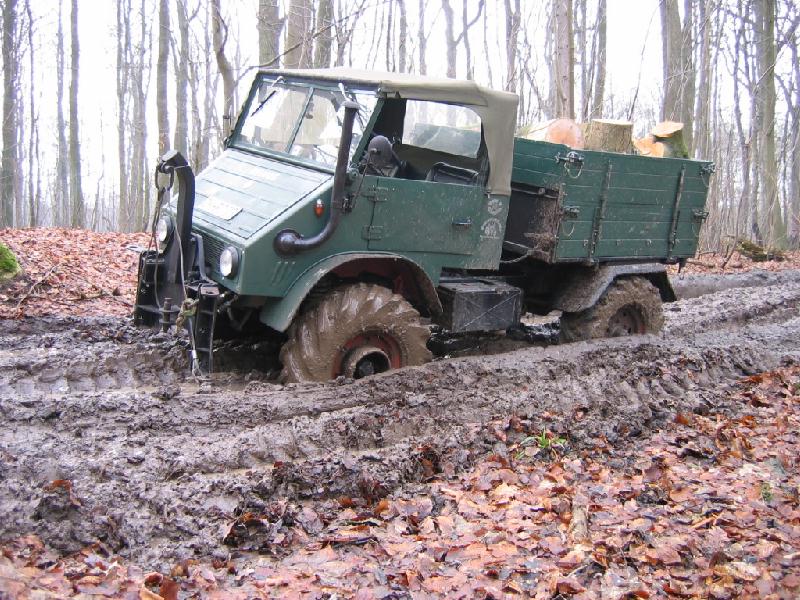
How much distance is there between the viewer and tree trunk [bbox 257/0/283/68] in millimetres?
12352

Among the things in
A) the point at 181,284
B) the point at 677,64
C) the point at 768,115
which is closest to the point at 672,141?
the point at 181,284

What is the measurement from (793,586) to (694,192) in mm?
5216

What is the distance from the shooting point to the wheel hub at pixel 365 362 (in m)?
5.83

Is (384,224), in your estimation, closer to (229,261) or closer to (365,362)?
(365,362)

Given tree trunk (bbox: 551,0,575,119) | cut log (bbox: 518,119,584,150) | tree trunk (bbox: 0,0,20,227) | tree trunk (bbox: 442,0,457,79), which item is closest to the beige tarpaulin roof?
cut log (bbox: 518,119,584,150)

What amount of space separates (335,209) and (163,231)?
1371 millimetres

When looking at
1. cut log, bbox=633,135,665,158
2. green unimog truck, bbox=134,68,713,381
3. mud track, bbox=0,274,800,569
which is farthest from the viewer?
cut log, bbox=633,135,665,158

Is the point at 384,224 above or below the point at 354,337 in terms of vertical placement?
above

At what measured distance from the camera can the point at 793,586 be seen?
3361mm

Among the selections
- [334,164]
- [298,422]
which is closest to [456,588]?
[298,422]

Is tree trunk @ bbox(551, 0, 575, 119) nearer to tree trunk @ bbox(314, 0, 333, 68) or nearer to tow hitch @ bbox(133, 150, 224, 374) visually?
tree trunk @ bbox(314, 0, 333, 68)

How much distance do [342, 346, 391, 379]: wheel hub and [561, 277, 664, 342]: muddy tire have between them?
2.41 meters

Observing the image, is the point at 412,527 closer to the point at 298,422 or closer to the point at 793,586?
the point at 298,422

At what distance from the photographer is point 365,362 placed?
237 inches
